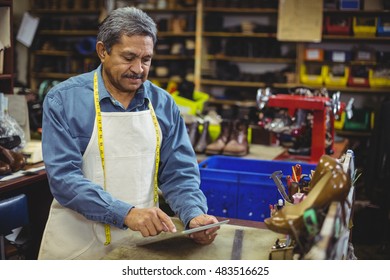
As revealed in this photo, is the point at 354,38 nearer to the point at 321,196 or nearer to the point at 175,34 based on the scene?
the point at 175,34

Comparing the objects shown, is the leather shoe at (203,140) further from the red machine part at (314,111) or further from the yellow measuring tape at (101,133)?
the yellow measuring tape at (101,133)

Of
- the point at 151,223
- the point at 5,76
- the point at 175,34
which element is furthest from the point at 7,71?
the point at 175,34

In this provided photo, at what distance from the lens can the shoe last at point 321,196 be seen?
44.7 inches

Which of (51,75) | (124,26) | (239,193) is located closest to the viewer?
(124,26)

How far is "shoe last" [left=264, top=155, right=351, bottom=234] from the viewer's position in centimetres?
114

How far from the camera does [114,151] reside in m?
1.80

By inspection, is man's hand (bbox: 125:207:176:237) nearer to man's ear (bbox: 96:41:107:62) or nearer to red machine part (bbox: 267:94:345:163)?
man's ear (bbox: 96:41:107:62)

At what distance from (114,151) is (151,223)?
37 centimetres

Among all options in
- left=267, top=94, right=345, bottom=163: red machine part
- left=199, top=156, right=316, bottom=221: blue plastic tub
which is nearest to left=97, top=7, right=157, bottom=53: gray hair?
left=199, top=156, right=316, bottom=221: blue plastic tub

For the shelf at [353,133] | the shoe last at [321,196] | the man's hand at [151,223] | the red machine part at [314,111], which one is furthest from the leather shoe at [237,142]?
the shelf at [353,133]

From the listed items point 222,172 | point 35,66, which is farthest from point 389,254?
point 35,66

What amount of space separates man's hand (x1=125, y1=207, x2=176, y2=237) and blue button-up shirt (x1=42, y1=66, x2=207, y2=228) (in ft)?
0.21

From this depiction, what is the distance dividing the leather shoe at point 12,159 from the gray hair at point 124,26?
119 centimetres
